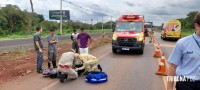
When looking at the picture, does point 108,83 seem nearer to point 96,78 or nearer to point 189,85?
point 96,78

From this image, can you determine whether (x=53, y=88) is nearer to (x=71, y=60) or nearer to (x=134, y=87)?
(x=71, y=60)

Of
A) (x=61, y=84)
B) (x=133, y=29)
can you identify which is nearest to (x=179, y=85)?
(x=61, y=84)

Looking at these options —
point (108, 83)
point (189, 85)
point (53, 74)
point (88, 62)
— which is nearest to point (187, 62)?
point (189, 85)

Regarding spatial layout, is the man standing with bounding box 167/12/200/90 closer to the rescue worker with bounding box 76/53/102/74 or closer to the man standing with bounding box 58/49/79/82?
the man standing with bounding box 58/49/79/82

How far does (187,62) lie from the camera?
12.0 feet

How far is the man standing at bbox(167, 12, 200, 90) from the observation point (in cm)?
355

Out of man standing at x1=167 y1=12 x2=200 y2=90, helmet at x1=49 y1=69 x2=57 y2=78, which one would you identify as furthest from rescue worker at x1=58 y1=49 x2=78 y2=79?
man standing at x1=167 y1=12 x2=200 y2=90

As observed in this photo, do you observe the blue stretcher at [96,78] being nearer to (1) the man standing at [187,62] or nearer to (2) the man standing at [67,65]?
(2) the man standing at [67,65]

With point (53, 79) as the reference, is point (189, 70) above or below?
above

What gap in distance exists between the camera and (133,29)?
20547mm

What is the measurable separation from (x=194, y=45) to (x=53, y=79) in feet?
24.9

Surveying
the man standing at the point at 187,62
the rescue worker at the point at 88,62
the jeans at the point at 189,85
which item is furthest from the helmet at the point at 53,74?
the jeans at the point at 189,85

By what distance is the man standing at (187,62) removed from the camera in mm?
3555

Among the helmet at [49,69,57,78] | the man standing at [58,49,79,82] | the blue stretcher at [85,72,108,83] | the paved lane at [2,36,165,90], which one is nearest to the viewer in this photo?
the paved lane at [2,36,165,90]
